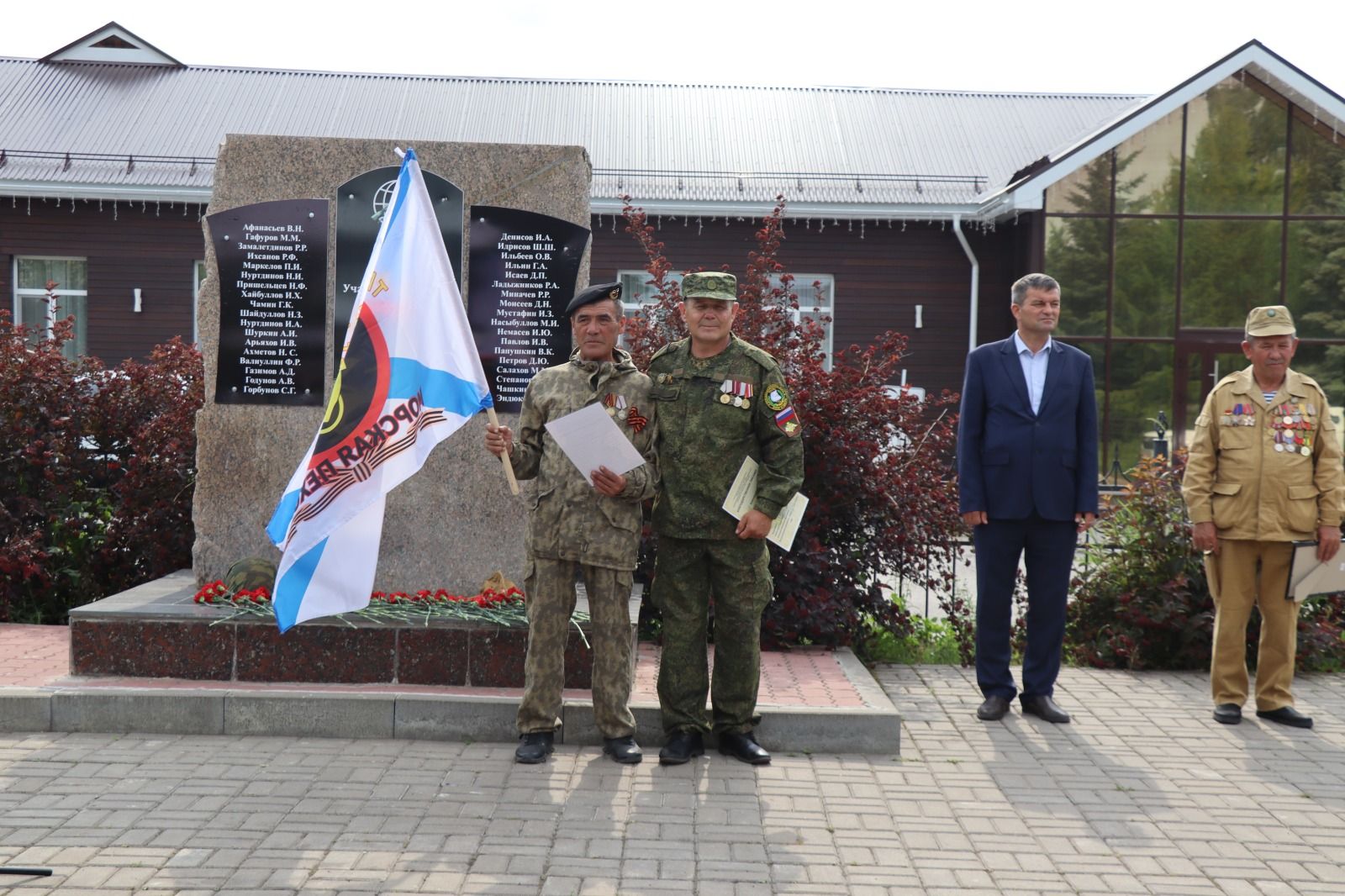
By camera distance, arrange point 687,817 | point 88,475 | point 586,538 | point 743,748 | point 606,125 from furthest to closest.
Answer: point 606,125, point 88,475, point 743,748, point 586,538, point 687,817

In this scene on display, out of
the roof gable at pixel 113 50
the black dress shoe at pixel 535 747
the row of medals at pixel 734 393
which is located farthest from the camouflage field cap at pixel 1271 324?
the roof gable at pixel 113 50

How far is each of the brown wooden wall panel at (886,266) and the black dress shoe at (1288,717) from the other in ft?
47.2

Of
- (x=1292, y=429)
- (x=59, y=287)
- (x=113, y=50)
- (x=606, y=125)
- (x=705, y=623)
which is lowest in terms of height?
(x=705, y=623)

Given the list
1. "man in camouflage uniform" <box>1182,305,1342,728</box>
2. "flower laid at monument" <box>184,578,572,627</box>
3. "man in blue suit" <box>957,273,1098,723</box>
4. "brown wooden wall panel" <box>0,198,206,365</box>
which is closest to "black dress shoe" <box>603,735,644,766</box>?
"flower laid at monument" <box>184,578,572,627</box>

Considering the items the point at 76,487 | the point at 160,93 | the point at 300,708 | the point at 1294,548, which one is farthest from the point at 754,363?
the point at 160,93

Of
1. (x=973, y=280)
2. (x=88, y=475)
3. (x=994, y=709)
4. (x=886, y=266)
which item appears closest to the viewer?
(x=994, y=709)

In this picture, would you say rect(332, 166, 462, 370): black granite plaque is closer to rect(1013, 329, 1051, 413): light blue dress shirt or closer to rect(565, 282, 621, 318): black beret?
rect(565, 282, 621, 318): black beret

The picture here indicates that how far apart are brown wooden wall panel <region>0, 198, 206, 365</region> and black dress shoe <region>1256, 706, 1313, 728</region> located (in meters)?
17.8

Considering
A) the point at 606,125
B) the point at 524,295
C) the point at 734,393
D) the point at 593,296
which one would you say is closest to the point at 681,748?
the point at 734,393

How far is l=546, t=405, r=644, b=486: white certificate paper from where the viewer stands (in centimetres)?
490

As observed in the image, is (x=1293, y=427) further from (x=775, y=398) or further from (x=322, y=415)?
(x=322, y=415)

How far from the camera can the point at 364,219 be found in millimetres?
6547

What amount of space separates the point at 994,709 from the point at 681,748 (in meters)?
1.77

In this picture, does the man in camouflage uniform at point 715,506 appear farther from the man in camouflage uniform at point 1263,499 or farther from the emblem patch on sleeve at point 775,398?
the man in camouflage uniform at point 1263,499
